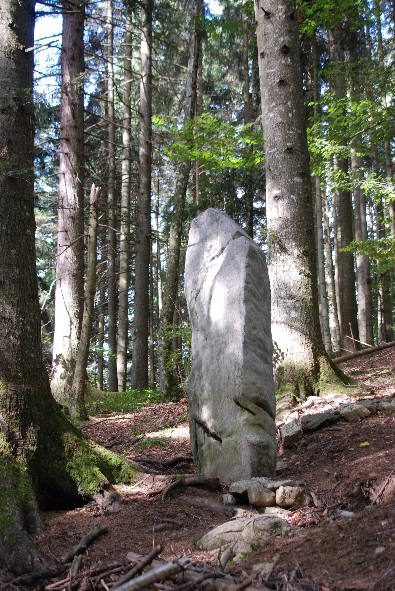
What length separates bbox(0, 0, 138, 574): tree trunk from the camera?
166 inches

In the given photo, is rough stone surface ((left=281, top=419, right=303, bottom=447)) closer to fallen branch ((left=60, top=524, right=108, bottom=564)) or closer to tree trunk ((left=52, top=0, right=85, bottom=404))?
fallen branch ((left=60, top=524, right=108, bottom=564))

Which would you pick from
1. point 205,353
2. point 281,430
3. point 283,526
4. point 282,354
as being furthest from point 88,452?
point 282,354

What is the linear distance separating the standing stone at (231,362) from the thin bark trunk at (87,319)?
97.4 inches

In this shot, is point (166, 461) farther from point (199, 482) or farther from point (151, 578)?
point (151, 578)

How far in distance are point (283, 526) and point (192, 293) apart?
3113 mm

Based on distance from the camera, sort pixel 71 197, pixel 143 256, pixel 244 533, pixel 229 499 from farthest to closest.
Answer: pixel 143 256
pixel 71 197
pixel 229 499
pixel 244 533

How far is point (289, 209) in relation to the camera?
770 cm

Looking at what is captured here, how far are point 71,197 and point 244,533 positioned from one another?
7940 millimetres

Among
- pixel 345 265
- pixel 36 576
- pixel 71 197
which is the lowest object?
pixel 36 576

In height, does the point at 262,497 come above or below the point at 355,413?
below

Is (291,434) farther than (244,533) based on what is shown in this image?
Yes

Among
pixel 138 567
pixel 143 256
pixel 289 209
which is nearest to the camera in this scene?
pixel 138 567

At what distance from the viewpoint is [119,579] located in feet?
9.08

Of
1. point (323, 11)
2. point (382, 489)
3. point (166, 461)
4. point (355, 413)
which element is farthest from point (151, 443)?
point (323, 11)
